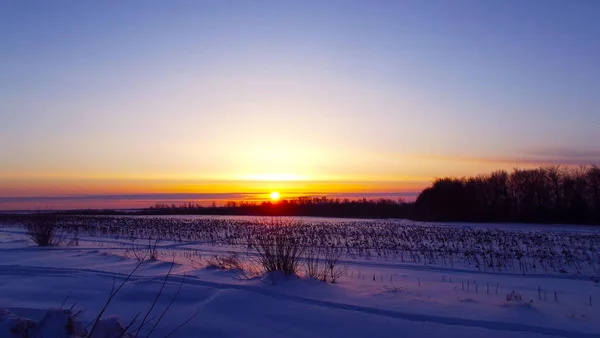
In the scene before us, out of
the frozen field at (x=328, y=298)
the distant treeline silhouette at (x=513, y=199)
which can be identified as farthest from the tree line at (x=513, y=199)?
the frozen field at (x=328, y=298)

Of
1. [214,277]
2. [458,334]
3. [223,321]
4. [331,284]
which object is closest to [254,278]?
[214,277]

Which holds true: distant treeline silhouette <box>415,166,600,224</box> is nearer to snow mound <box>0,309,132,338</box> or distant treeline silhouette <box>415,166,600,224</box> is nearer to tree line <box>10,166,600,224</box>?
tree line <box>10,166,600,224</box>

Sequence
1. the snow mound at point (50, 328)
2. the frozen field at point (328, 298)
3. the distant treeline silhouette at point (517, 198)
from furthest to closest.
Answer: the distant treeline silhouette at point (517, 198) < the frozen field at point (328, 298) < the snow mound at point (50, 328)

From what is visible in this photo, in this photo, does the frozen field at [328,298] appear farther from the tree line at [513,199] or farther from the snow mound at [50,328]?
the tree line at [513,199]

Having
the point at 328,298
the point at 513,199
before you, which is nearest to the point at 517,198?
the point at 513,199

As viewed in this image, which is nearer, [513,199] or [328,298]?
[328,298]

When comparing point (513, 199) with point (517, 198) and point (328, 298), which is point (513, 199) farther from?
point (328, 298)

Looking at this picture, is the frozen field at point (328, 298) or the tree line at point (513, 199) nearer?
the frozen field at point (328, 298)

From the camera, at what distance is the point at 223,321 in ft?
22.1

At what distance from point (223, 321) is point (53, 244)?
16.0 metres

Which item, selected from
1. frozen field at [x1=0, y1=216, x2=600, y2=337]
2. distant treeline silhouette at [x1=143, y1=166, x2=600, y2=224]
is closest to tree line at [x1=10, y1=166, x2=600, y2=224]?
distant treeline silhouette at [x1=143, y1=166, x2=600, y2=224]

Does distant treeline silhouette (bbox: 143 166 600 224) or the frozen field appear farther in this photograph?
distant treeline silhouette (bbox: 143 166 600 224)

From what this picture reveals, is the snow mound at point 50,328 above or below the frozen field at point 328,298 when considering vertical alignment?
above

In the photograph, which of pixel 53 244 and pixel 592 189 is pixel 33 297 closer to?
pixel 53 244
